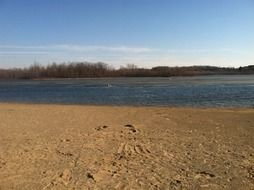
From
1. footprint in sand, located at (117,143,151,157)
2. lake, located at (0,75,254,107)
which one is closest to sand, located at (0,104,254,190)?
footprint in sand, located at (117,143,151,157)

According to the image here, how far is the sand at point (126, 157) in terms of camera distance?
25.8 ft

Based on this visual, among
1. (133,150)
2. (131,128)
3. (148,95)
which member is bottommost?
(148,95)

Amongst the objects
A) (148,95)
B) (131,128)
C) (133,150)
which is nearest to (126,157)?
(133,150)

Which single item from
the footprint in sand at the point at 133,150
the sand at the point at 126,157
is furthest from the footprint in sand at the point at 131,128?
the footprint in sand at the point at 133,150

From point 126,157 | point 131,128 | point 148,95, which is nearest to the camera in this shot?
point 126,157

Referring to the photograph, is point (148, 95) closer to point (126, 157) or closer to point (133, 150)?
point (133, 150)

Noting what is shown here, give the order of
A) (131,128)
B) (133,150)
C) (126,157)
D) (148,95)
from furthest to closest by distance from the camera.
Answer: (148,95), (131,128), (133,150), (126,157)

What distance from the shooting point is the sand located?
7.88 meters

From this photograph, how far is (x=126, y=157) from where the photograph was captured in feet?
32.1

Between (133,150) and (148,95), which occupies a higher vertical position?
(133,150)

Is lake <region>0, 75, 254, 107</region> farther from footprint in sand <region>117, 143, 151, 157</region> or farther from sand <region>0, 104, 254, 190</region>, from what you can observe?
footprint in sand <region>117, 143, 151, 157</region>

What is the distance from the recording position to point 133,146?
11141 mm

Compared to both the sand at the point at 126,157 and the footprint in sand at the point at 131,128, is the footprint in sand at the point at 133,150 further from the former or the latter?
the footprint in sand at the point at 131,128

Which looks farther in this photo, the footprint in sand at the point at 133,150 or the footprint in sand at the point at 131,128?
the footprint in sand at the point at 131,128
